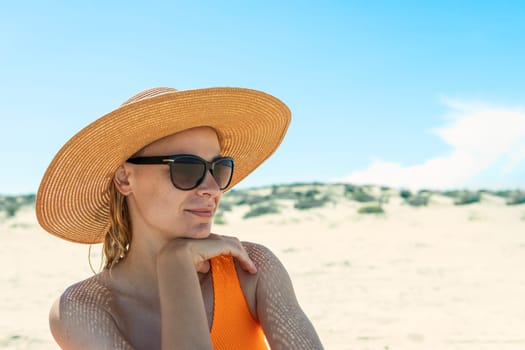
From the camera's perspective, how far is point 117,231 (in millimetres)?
2877

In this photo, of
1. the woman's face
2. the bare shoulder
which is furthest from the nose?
the bare shoulder

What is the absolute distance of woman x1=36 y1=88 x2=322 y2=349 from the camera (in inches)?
97.4

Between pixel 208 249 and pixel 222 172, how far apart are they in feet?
1.20

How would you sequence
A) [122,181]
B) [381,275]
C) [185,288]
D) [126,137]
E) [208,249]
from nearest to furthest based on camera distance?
[185,288] < [208,249] < [126,137] < [122,181] < [381,275]

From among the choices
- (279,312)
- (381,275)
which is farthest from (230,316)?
(381,275)

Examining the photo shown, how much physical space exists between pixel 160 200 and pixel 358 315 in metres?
5.60

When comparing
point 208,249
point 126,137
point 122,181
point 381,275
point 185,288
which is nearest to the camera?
point 185,288

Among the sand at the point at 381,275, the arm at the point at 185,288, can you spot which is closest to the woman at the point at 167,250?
the arm at the point at 185,288

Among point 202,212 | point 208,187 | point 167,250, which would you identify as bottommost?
point 167,250

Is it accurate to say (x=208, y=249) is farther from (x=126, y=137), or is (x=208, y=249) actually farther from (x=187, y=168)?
(x=126, y=137)

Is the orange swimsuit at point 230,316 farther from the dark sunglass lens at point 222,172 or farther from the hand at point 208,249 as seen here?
the dark sunglass lens at point 222,172

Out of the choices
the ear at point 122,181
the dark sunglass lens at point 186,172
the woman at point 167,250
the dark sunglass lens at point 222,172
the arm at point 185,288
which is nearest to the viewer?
the arm at point 185,288

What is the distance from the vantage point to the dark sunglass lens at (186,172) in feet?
8.45

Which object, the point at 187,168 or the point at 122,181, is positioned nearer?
the point at 187,168
